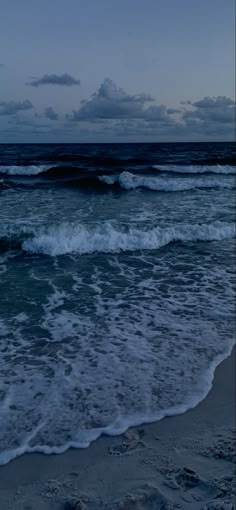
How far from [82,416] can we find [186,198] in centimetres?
1698

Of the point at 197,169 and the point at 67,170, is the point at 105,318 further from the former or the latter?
the point at 197,169

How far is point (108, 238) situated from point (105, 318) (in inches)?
197

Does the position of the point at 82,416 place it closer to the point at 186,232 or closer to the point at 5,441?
the point at 5,441

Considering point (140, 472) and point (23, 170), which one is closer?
point (140, 472)

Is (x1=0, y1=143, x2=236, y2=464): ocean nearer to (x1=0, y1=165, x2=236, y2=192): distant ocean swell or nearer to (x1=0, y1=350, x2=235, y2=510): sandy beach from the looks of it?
(x1=0, y1=350, x2=235, y2=510): sandy beach

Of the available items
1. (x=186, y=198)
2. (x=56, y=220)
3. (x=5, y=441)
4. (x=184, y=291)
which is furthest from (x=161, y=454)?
(x=186, y=198)

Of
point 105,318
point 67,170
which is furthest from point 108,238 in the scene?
point 67,170

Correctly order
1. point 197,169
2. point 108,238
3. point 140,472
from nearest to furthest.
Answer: point 140,472
point 108,238
point 197,169

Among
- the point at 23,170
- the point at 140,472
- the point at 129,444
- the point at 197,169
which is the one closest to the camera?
the point at 140,472

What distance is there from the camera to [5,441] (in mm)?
4023

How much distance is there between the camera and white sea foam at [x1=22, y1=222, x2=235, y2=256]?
1130 cm

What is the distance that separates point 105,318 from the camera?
6.92m

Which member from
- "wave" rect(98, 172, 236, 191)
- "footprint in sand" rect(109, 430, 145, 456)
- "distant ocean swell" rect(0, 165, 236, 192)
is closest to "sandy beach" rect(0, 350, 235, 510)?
"footprint in sand" rect(109, 430, 145, 456)

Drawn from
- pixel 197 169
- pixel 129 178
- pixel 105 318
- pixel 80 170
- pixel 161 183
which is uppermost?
pixel 80 170
